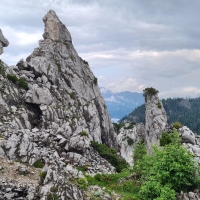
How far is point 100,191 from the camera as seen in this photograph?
906 inches

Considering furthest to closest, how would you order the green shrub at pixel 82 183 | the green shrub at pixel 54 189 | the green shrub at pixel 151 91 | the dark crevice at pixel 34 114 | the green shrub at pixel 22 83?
the green shrub at pixel 151 91 < the green shrub at pixel 22 83 < the dark crevice at pixel 34 114 < the green shrub at pixel 82 183 < the green shrub at pixel 54 189

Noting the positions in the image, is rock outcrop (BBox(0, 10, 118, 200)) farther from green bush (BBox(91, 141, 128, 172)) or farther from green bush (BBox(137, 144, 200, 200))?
green bush (BBox(137, 144, 200, 200))

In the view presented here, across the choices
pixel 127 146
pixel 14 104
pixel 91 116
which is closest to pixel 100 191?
pixel 14 104

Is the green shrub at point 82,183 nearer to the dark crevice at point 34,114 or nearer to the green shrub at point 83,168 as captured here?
the green shrub at point 83,168

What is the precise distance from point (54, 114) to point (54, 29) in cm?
3392

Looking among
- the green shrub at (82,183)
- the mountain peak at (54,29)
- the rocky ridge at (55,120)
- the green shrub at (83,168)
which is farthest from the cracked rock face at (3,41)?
the green shrub at (82,183)

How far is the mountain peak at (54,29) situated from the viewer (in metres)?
73.9

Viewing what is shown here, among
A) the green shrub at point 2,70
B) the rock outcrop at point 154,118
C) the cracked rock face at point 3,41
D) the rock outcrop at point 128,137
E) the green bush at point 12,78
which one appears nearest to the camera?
the green shrub at point 2,70

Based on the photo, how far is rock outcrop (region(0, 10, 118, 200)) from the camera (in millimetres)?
26948

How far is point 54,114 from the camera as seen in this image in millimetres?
51719

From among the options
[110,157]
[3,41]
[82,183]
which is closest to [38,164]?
[82,183]

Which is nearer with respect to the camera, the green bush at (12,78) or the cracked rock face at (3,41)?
the green bush at (12,78)

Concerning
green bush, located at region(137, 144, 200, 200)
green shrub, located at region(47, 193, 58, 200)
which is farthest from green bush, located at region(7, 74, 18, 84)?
green bush, located at region(137, 144, 200, 200)

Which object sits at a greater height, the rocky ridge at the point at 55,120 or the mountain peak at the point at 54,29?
the mountain peak at the point at 54,29
